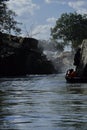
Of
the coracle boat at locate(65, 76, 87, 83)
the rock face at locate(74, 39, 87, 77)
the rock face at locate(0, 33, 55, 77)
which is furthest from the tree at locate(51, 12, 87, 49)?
the coracle boat at locate(65, 76, 87, 83)

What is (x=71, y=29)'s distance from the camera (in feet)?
494

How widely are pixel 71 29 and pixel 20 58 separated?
5190 cm

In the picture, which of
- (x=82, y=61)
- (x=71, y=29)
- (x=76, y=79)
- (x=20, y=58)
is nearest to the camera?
(x=76, y=79)

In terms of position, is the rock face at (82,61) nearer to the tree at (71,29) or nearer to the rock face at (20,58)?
the rock face at (20,58)

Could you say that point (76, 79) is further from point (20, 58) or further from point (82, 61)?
point (20, 58)

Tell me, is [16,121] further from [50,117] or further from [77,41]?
[77,41]

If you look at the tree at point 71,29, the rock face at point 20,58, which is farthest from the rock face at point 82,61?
the tree at point 71,29

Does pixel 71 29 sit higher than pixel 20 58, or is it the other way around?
pixel 71 29

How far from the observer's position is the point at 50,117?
2088 centimetres

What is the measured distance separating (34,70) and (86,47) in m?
34.2

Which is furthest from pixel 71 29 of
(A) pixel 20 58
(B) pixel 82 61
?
(B) pixel 82 61

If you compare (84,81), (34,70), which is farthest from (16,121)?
(34,70)

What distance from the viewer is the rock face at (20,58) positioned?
9762 centimetres

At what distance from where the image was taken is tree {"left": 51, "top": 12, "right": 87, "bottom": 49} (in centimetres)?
14825
